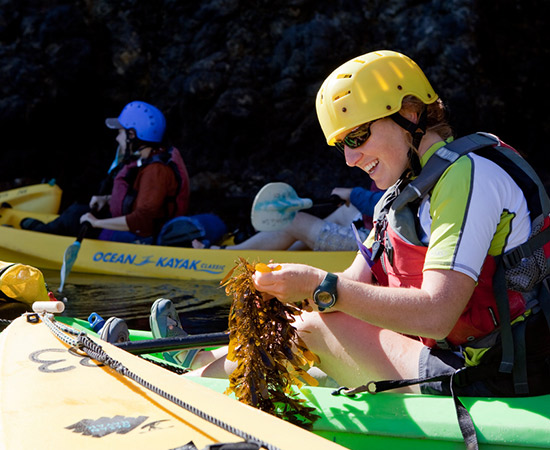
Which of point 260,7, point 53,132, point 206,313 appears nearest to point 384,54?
point 206,313

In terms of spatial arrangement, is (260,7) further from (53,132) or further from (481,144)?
(481,144)

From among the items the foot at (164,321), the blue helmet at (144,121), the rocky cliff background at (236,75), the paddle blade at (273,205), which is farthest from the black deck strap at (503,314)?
the rocky cliff background at (236,75)

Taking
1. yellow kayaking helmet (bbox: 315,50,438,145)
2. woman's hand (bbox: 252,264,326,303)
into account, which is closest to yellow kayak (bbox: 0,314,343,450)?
woman's hand (bbox: 252,264,326,303)

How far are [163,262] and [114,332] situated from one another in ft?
13.2

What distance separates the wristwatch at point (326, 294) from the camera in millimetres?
1980

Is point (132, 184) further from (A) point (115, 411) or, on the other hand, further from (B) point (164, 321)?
(A) point (115, 411)

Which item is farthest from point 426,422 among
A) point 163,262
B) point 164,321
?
point 163,262

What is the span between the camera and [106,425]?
1757mm

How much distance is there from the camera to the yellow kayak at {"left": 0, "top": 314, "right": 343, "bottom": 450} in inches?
65.7

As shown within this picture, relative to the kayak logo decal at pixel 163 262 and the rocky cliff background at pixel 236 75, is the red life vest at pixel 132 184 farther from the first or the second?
the rocky cliff background at pixel 236 75

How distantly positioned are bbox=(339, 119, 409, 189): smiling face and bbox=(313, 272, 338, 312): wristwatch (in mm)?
408

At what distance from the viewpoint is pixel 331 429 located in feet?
7.00

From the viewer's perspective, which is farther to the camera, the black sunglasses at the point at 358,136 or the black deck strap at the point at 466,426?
the black sunglasses at the point at 358,136

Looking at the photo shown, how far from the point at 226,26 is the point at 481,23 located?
5.36 meters
